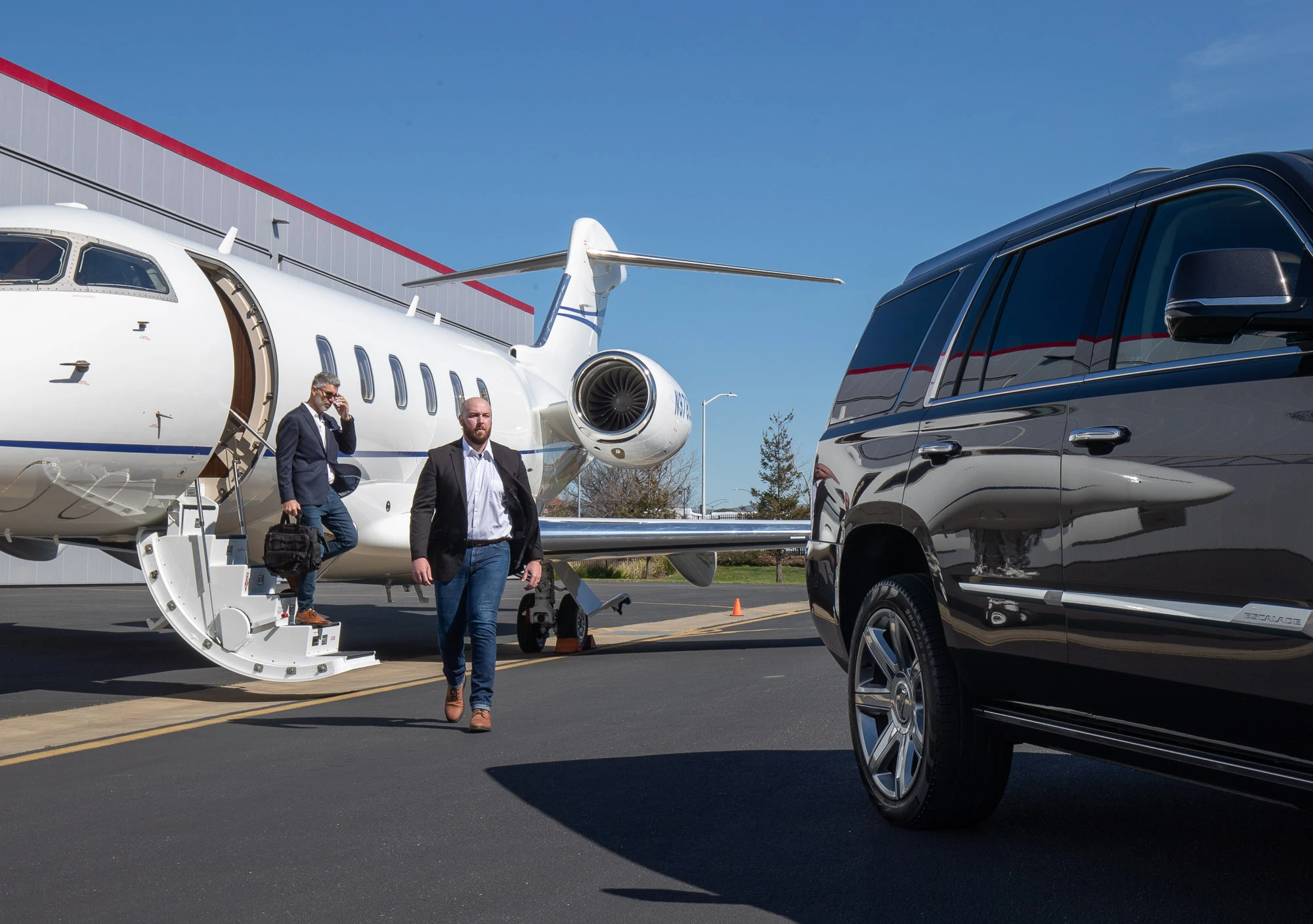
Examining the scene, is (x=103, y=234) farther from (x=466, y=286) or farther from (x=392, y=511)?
(x=466, y=286)

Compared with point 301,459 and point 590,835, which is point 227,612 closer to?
point 301,459

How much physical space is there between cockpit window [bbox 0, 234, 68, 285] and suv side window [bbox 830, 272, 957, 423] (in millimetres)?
5726

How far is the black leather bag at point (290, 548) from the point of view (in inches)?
356

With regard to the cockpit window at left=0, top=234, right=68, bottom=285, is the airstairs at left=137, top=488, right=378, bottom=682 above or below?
below

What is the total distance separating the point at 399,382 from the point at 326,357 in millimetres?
1531

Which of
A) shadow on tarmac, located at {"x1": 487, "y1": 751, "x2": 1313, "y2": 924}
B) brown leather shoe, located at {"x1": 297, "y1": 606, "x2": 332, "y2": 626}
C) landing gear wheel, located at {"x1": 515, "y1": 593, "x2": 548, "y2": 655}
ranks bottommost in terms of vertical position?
landing gear wheel, located at {"x1": 515, "y1": 593, "x2": 548, "y2": 655}

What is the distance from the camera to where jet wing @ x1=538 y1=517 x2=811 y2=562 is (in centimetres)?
1317

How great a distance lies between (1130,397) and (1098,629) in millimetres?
651

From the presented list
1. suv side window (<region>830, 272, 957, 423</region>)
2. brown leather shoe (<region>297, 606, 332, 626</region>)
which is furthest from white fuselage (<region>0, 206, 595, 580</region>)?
suv side window (<region>830, 272, 957, 423</region>)

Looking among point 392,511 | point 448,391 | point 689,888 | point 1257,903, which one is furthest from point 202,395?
point 1257,903

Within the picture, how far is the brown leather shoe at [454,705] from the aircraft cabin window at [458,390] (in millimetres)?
6638

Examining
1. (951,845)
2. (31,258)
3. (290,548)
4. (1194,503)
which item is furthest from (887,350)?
(31,258)

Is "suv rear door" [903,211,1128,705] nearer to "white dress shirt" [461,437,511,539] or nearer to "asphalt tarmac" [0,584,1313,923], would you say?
"asphalt tarmac" [0,584,1313,923]

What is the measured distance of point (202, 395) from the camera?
9086 mm
